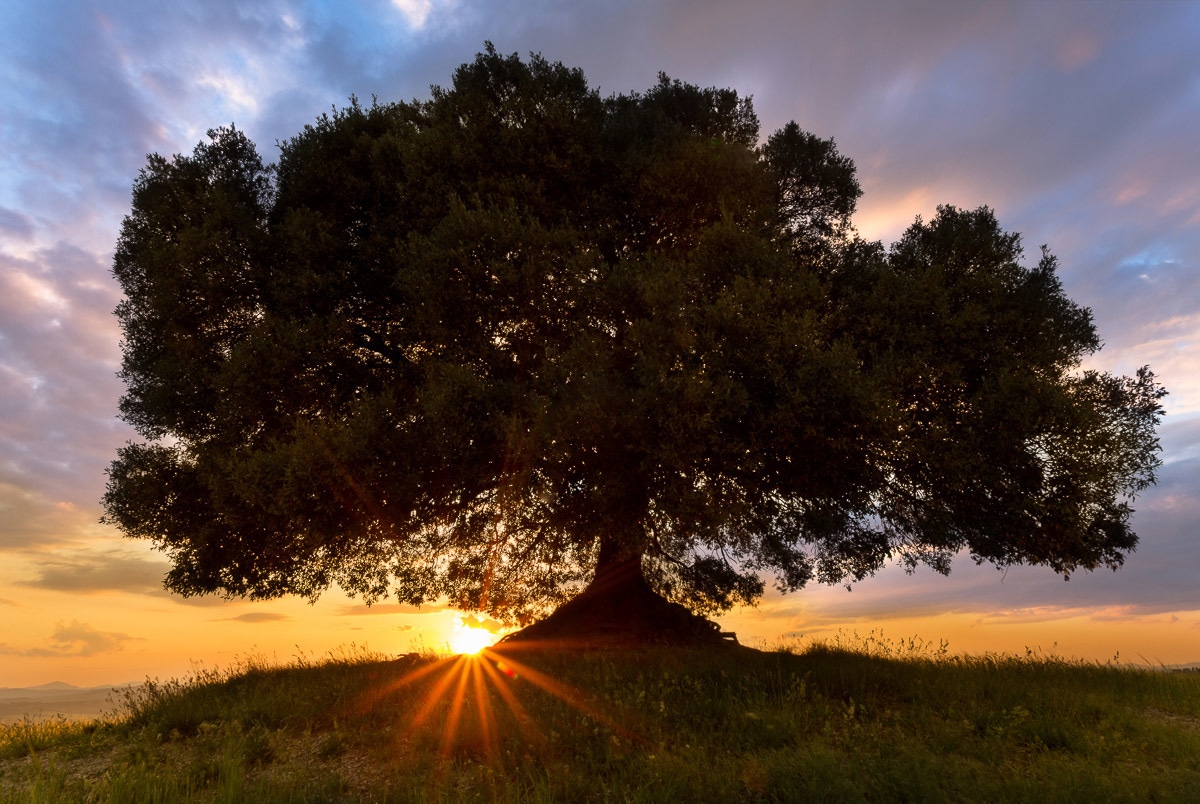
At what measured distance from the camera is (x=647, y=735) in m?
12.5

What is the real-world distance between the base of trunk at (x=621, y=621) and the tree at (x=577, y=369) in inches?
4.1

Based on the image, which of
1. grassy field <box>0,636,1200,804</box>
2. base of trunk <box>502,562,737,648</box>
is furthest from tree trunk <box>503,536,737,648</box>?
grassy field <box>0,636,1200,804</box>

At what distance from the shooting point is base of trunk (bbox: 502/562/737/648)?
20781mm

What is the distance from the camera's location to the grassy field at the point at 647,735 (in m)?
10.5

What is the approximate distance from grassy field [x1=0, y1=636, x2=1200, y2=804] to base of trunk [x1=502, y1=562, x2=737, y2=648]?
87.6 inches

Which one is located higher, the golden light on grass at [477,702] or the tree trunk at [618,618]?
the tree trunk at [618,618]

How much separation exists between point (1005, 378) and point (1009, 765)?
7.74 metres

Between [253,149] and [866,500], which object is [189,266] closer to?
[253,149]

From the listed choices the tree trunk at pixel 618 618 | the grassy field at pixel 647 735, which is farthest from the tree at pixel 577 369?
the grassy field at pixel 647 735

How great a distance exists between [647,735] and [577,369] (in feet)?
22.4

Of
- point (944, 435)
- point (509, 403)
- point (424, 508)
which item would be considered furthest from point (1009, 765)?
point (424, 508)

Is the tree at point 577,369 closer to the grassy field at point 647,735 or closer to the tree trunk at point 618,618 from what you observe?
the tree trunk at point 618,618

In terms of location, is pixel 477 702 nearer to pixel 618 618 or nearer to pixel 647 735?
pixel 647 735

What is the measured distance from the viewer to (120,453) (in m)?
20.6
